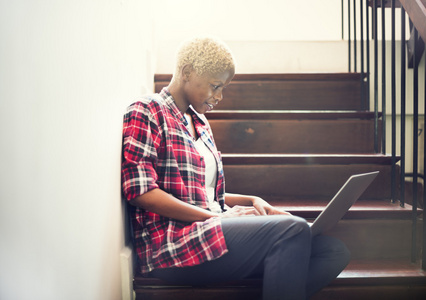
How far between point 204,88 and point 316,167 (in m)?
0.82

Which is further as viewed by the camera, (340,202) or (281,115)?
(281,115)

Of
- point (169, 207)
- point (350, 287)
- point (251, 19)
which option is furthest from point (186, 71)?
point (251, 19)

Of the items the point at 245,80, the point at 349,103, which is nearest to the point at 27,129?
the point at 245,80

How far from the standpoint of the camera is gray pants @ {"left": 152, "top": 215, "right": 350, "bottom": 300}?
1.11 meters

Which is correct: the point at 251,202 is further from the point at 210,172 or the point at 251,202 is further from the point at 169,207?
the point at 169,207

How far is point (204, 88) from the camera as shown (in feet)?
4.36

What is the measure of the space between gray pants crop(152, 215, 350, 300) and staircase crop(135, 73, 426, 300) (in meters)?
0.17

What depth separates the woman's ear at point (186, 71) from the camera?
4.33ft

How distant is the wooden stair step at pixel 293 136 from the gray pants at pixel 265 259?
934mm

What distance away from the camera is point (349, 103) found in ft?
7.82

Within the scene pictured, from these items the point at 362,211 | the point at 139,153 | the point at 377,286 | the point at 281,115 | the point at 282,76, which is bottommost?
the point at 377,286

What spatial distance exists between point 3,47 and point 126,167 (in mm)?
683

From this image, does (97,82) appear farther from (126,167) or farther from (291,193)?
(291,193)

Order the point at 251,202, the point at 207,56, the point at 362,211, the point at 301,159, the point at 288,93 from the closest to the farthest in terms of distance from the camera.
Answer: the point at 207,56
the point at 251,202
the point at 362,211
the point at 301,159
the point at 288,93
